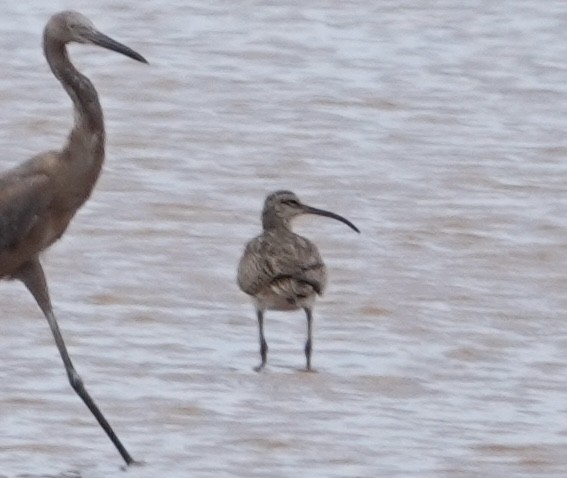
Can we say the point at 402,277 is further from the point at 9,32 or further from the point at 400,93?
the point at 9,32

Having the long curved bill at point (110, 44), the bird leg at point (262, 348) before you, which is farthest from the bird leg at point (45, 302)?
the bird leg at point (262, 348)

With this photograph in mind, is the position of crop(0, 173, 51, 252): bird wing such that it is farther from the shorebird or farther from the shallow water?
the shorebird

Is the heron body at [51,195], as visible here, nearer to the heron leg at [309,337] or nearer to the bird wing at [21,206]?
the bird wing at [21,206]

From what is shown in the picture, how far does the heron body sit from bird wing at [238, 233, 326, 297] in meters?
1.36

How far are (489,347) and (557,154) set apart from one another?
3.97 m

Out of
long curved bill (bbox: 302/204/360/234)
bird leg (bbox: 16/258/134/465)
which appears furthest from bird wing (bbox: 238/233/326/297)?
bird leg (bbox: 16/258/134/465)

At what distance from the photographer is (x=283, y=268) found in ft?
32.8

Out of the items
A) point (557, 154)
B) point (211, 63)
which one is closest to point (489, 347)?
point (557, 154)

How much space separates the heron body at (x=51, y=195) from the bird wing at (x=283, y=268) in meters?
1.36

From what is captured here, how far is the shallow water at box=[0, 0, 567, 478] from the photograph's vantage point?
8656 mm

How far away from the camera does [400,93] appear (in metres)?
15.2

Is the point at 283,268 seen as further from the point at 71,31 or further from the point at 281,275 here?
the point at 71,31

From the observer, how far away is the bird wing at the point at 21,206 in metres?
8.66

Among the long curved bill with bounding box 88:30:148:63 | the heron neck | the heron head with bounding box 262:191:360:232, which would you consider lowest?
the heron head with bounding box 262:191:360:232
